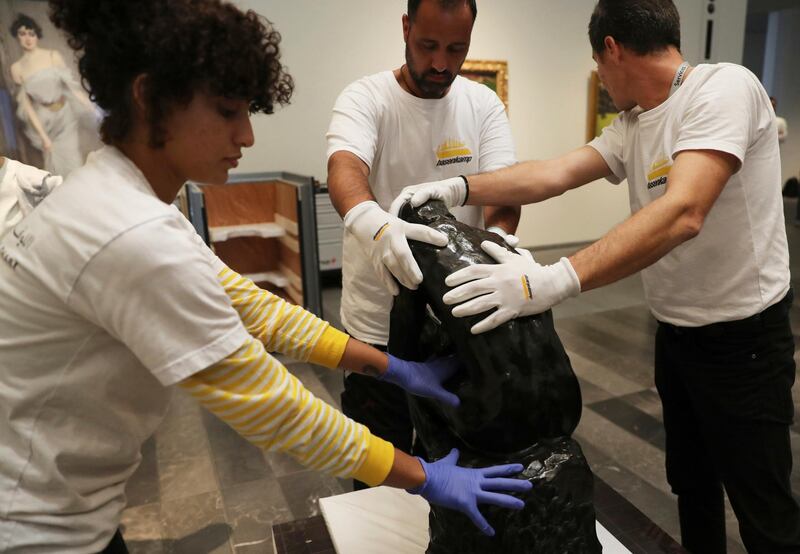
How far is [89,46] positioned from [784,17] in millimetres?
11162

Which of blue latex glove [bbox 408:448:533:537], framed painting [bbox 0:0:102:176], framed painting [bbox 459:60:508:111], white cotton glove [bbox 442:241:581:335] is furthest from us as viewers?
framed painting [bbox 459:60:508:111]

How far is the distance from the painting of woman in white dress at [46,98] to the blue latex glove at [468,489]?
13.7ft

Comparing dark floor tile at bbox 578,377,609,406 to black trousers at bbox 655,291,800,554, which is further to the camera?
dark floor tile at bbox 578,377,609,406

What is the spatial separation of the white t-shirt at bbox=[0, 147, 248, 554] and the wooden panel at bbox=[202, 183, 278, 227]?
329cm

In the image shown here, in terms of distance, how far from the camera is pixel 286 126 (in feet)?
17.3

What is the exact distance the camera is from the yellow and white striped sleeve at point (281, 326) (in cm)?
124

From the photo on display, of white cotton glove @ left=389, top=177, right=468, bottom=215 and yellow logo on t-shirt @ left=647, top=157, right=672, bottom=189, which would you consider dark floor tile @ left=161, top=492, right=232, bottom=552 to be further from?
yellow logo on t-shirt @ left=647, top=157, right=672, bottom=189

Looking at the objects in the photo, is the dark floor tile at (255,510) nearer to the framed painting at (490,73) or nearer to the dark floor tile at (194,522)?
the dark floor tile at (194,522)

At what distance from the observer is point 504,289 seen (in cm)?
118

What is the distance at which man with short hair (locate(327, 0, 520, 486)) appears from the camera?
169cm

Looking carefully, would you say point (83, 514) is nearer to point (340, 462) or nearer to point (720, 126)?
point (340, 462)

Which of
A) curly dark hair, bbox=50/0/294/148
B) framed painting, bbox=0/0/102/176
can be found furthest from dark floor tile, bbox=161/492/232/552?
framed painting, bbox=0/0/102/176

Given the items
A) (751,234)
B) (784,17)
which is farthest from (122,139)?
(784,17)

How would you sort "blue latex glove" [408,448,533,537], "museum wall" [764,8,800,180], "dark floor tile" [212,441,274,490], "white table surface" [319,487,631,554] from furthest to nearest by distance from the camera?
"museum wall" [764,8,800,180] → "dark floor tile" [212,441,274,490] → "white table surface" [319,487,631,554] → "blue latex glove" [408,448,533,537]
